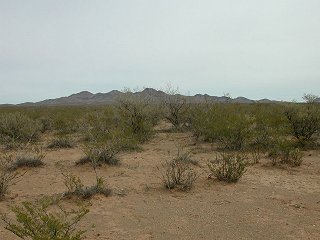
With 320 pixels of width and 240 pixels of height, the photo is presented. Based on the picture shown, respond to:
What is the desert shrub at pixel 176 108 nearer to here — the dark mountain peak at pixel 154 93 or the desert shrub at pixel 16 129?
the dark mountain peak at pixel 154 93

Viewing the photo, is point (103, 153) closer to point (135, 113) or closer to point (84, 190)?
point (84, 190)

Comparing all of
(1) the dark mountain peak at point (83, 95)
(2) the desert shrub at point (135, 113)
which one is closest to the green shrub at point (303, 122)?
(2) the desert shrub at point (135, 113)

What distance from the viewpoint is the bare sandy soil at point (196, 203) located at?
6.52m

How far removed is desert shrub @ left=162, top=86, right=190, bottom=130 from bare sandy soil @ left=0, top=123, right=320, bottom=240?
Result: 10.3 metres

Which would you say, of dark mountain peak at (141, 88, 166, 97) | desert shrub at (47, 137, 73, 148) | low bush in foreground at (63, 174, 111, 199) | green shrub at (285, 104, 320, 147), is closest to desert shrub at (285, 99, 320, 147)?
green shrub at (285, 104, 320, 147)

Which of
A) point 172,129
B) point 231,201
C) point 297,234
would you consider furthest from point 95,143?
point 172,129

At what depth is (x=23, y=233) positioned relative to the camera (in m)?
4.39

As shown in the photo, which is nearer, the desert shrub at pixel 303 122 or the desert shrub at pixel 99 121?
the desert shrub at pixel 303 122

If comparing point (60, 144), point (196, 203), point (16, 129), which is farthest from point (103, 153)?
point (16, 129)

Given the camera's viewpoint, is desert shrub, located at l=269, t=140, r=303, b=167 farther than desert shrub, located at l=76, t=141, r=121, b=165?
Yes

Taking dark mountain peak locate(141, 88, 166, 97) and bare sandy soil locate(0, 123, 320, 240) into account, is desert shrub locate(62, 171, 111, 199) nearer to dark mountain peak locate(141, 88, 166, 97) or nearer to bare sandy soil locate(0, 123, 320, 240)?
bare sandy soil locate(0, 123, 320, 240)

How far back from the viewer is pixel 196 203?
26.7ft

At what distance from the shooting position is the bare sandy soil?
6520 millimetres

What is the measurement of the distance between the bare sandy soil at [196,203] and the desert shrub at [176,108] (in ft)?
33.9
